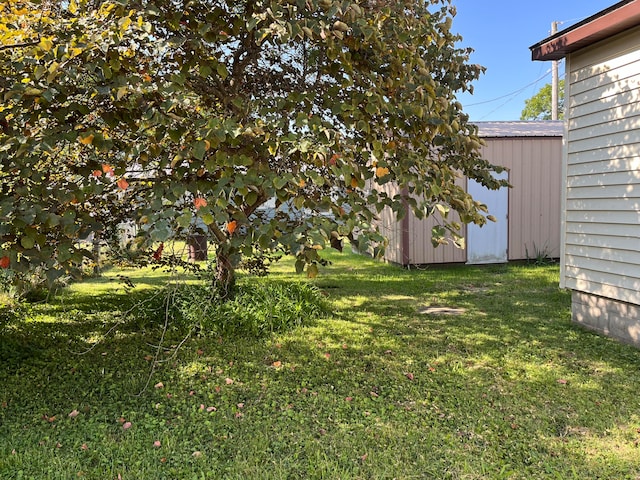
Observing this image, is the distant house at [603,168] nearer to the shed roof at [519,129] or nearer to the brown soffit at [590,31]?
the brown soffit at [590,31]

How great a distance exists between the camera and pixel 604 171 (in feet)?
14.1

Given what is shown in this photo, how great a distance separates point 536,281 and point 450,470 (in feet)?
18.5

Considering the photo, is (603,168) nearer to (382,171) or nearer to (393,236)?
(382,171)

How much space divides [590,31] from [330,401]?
Answer: 3.60 metres

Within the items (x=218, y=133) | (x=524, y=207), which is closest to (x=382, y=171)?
(x=218, y=133)

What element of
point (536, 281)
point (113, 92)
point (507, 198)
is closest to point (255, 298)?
point (113, 92)

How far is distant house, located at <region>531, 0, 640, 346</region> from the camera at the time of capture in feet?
13.1

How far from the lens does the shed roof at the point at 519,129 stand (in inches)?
353

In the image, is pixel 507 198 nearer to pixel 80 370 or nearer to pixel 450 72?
pixel 450 72

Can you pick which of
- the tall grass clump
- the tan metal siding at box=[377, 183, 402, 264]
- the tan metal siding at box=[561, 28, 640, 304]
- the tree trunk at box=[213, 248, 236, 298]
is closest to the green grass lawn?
the tall grass clump

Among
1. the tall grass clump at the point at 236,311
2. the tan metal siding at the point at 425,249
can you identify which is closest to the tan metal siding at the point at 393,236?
the tan metal siding at the point at 425,249

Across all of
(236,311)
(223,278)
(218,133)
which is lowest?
(236,311)

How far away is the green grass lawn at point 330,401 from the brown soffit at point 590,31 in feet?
8.41

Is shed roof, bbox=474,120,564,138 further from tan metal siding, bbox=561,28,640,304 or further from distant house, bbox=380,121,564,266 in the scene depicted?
tan metal siding, bbox=561,28,640,304
